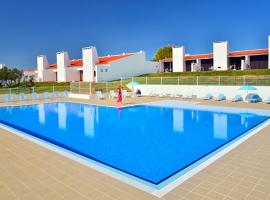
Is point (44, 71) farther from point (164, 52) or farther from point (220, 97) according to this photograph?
point (220, 97)

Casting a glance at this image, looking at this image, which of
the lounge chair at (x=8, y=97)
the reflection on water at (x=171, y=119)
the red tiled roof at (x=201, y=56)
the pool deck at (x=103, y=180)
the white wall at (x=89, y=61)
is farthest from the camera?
the red tiled roof at (x=201, y=56)

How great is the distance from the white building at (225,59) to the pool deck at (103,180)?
96.0ft

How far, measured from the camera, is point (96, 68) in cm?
3309

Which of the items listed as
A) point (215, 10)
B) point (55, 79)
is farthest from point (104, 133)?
point (55, 79)

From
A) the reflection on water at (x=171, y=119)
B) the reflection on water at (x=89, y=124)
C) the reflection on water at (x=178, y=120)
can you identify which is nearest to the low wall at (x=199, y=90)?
the reflection on water at (x=171, y=119)

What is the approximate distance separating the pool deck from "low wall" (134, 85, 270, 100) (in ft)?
42.5

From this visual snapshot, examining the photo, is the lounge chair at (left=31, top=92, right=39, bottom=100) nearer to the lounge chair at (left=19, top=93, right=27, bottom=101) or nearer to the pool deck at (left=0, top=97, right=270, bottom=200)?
the lounge chair at (left=19, top=93, right=27, bottom=101)

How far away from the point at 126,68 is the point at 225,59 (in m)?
14.1

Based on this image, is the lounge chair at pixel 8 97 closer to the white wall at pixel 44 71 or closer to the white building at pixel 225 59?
the white wall at pixel 44 71

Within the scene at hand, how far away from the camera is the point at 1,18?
27312mm

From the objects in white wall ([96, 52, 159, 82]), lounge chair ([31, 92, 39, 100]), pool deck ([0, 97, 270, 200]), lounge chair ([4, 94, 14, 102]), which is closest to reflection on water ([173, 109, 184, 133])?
pool deck ([0, 97, 270, 200])

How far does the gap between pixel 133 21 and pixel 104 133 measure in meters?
24.3

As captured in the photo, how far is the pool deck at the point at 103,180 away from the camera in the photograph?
3.94m

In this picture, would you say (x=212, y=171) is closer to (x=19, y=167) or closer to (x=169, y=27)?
(x=19, y=167)
